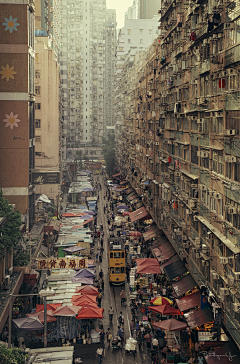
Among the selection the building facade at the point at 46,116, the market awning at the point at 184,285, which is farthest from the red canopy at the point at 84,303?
the building facade at the point at 46,116

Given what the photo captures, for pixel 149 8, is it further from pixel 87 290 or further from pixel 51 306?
pixel 51 306

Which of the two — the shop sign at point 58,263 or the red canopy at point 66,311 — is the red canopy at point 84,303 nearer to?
the red canopy at point 66,311

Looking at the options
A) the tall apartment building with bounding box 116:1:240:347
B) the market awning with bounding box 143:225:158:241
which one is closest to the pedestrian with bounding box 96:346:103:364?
the tall apartment building with bounding box 116:1:240:347

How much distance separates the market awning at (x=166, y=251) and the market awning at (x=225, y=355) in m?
18.6

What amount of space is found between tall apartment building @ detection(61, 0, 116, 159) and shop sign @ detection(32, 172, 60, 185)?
363 ft

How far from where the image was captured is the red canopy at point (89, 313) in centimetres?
3188

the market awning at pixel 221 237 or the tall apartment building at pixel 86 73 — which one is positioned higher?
the tall apartment building at pixel 86 73

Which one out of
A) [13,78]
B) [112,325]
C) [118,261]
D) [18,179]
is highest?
[13,78]

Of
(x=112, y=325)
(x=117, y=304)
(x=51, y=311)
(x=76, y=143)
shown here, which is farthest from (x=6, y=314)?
(x=76, y=143)

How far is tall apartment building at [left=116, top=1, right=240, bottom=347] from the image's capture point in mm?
24030

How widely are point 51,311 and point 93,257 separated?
20494 millimetres

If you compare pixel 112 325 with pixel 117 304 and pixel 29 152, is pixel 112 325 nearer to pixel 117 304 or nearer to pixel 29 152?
pixel 117 304

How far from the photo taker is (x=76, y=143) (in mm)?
170375

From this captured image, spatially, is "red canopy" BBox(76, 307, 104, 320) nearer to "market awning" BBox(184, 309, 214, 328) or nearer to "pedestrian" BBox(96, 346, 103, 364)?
"pedestrian" BBox(96, 346, 103, 364)
